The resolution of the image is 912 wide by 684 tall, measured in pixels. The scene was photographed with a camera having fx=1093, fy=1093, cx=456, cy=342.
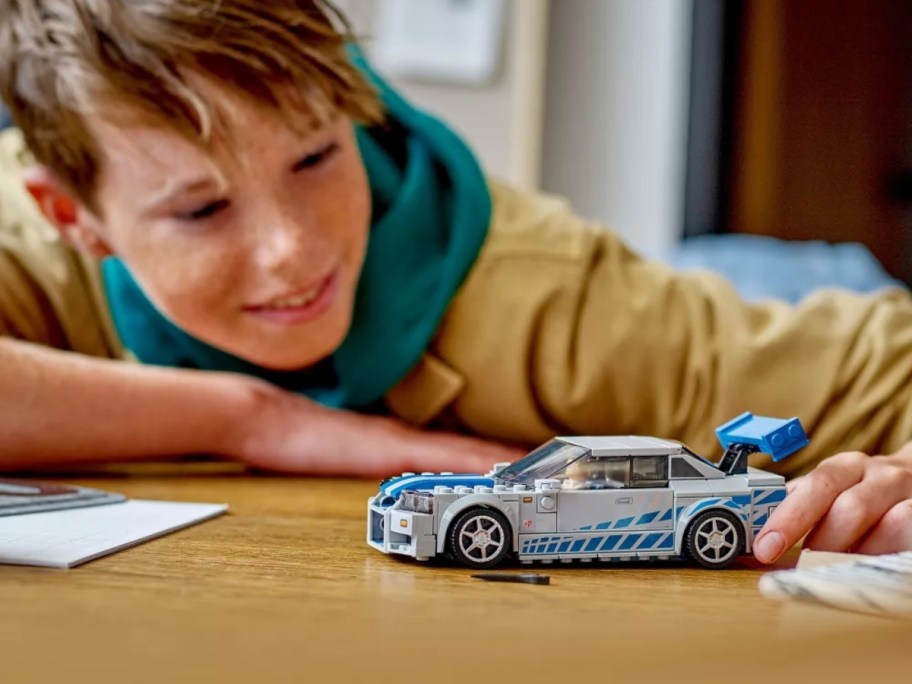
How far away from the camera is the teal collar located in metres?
1.13

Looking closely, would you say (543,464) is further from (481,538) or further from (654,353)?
(654,353)

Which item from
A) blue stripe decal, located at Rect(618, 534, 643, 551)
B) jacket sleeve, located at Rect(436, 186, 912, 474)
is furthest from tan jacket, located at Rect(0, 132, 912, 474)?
blue stripe decal, located at Rect(618, 534, 643, 551)

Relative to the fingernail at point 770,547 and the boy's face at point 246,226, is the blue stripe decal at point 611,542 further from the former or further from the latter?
the boy's face at point 246,226

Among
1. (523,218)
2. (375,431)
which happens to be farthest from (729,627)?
(523,218)

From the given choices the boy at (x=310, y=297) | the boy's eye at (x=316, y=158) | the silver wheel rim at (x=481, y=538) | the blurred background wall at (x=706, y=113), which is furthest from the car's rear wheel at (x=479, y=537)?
the blurred background wall at (x=706, y=113)

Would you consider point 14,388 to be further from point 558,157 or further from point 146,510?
point 558,157

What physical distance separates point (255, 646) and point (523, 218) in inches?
34.5

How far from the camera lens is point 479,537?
1.80 ft

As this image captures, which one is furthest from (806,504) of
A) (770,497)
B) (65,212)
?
(65,212)

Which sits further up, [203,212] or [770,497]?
[203,212]

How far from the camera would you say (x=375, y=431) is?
106 cm

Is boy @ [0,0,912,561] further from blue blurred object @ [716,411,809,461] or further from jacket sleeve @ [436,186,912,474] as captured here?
blue blurred object @ [716,411,809,461]

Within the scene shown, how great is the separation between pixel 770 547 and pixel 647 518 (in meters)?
0.06

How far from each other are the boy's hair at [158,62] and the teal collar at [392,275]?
161 millimetres
